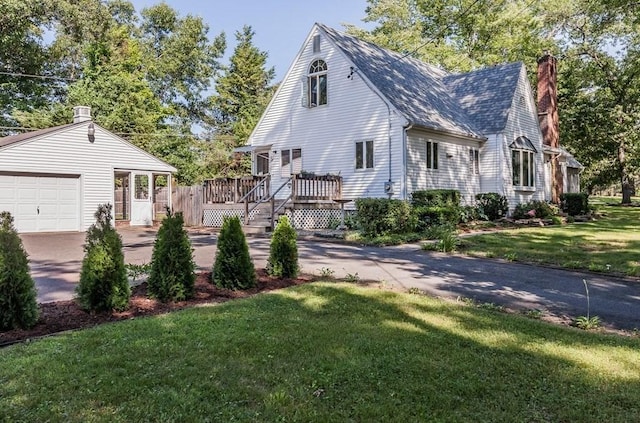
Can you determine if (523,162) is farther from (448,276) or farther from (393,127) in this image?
(448,276)

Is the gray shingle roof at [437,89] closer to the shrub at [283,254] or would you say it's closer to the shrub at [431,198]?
the shrub at [431,198]

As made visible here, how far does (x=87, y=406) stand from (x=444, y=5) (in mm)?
38756

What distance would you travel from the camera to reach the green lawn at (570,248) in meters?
8.72

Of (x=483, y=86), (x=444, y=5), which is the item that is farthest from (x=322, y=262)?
(x=444, y=5)

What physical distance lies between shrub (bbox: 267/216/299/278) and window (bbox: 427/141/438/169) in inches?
462

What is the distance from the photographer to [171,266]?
18.6 feet

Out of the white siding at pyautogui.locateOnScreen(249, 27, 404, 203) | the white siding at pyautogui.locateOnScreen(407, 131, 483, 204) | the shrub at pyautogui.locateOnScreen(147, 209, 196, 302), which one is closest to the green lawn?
the white siding at pyautogui.locateOnScreen(407, 131, 483, 204)

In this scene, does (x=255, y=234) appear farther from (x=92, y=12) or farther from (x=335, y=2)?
(x=92, y=12)

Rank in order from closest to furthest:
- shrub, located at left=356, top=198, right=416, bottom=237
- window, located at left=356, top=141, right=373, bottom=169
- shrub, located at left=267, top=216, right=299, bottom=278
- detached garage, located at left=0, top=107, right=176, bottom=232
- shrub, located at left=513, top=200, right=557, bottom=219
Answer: shrub, located at left=267, top=216, right=299, bottom=278, shrub, located at left=356, top=198, right=416, bottom=237, detached garage, located at left=0, top=107, right=176, bottom=232, window, located at left=356, top=141, right=373, bottom=169, shrub, located at left=513, top=200, right=557, bottom=219

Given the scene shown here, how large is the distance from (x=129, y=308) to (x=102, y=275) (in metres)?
0.52

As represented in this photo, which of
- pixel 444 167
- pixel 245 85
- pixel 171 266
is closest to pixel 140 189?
pixel 444 167

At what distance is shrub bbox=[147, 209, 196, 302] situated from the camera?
5.63m

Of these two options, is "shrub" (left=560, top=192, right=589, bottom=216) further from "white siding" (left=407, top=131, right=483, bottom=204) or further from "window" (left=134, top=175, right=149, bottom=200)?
"window" (left=134, top=175, right=149, bottom=200)

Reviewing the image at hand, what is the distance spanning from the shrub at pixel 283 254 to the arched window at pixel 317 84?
42.0ft
